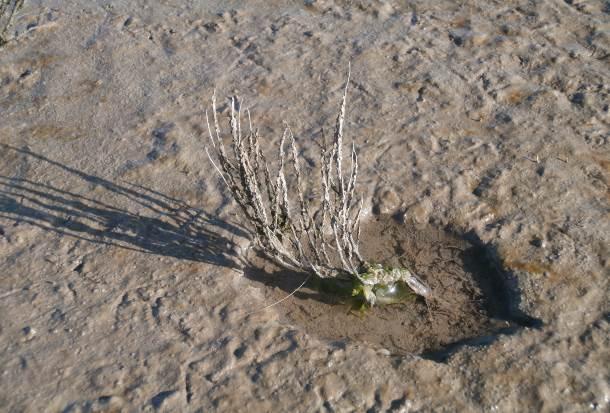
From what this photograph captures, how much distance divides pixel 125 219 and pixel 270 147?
3.12ft

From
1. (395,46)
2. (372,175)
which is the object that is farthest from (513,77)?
(372,175)

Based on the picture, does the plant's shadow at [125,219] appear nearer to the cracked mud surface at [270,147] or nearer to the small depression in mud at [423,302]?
the cracked mud surface at [270,147]

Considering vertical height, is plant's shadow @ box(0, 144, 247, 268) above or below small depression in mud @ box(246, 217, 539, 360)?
below

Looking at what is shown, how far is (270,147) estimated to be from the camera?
405cm

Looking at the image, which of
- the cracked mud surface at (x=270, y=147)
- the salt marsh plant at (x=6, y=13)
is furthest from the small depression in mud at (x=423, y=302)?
the salt marsh plant at (x=6, y=13)

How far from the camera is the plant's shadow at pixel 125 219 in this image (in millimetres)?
3477

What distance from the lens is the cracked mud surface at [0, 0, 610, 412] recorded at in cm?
281

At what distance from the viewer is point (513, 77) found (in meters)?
4.36

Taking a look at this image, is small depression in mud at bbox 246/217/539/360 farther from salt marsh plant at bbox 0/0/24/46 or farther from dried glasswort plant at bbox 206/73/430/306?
salt marsh plant at bbox 0/0/24/46

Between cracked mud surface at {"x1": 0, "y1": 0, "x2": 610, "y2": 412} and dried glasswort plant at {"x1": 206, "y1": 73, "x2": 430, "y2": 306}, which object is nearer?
cracked mud surface at {"x1": 0, "y1": 0, "x2": 610, "y2": 412}

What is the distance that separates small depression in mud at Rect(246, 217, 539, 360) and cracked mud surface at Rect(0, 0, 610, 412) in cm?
6

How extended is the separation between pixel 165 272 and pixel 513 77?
2.52 m

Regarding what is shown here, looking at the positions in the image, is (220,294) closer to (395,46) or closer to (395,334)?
(395,334)

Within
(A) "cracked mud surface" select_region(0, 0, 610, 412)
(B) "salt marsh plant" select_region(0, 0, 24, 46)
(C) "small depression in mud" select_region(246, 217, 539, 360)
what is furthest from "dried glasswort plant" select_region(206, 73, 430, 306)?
(B) "salt marsh plant" select_region(0, 0, 24, 46)
